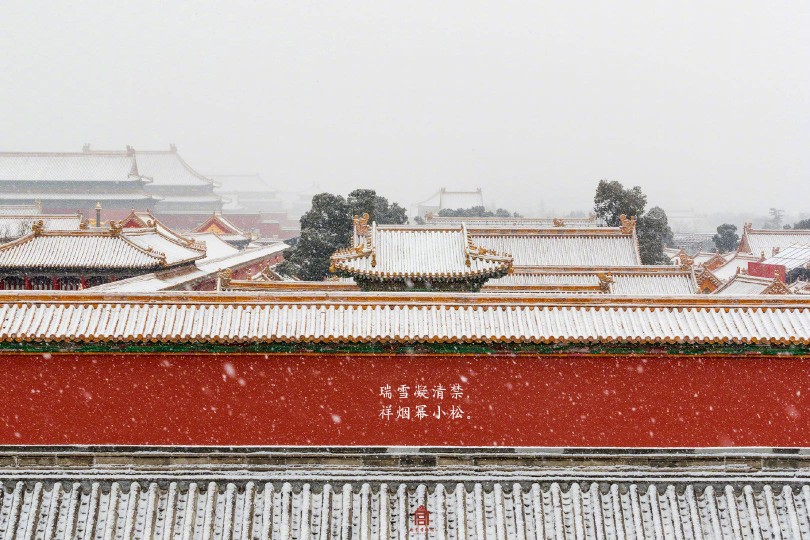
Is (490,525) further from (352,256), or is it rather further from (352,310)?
(352,256)

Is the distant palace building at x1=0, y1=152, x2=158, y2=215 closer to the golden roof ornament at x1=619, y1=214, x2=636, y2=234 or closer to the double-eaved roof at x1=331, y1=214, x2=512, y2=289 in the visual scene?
the golden roof ornament at x1=619, y1=214, x2=636, y2=234

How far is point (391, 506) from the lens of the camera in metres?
5.84

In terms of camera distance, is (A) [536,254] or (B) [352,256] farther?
(A) [536,254]

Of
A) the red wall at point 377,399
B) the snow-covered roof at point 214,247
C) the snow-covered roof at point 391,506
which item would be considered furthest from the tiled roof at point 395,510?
the snow-covered roof at point 214,247

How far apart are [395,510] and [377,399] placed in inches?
79.9

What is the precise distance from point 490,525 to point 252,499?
6.75 ft

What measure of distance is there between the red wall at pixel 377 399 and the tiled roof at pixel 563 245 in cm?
1530

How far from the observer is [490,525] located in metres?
5.71

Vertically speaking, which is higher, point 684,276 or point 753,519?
point 684,276

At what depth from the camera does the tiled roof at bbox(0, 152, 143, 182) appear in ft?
157

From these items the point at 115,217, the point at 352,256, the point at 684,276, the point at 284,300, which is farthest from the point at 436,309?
the point at 115,217

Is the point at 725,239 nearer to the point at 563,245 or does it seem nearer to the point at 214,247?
the point at 563,245

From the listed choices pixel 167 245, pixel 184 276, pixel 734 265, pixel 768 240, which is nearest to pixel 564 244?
pixel 184 276

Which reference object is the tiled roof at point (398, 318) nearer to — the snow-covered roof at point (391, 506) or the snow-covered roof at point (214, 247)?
the snow-covered roof at point (391, 506)
